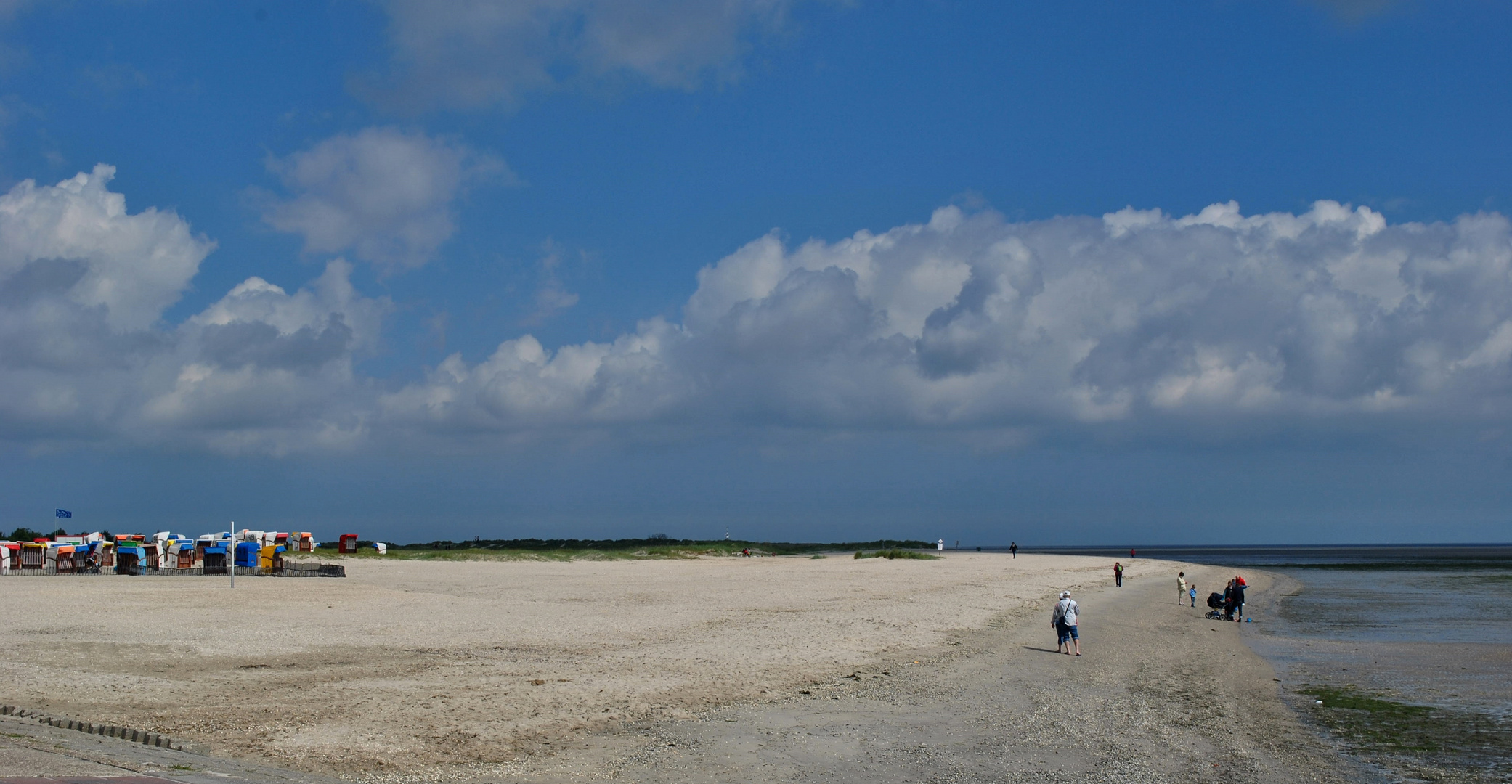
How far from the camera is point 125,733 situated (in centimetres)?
1188

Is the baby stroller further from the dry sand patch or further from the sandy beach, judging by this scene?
the dry sand patch

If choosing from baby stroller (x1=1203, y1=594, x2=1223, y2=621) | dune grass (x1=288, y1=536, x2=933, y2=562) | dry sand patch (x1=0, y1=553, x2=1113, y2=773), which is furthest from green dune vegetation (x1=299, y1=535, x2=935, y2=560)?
baby stroller (x1=1203, y1=594, x2=1223, y2=621)

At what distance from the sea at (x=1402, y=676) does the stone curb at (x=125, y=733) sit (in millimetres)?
14944

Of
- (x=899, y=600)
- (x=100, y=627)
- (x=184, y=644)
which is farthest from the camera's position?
(x=899, y=600)

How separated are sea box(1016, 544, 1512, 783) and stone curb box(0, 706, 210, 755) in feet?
49.0

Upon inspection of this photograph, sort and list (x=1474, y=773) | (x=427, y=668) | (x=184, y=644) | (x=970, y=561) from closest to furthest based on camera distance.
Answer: (x=1474, y=773)
(x=427, y=668)
(x=184, y=644)
(x=970, y=561)

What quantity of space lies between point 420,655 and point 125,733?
837cm

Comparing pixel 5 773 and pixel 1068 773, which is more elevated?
pixel 5 773

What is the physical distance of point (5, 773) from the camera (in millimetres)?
8539

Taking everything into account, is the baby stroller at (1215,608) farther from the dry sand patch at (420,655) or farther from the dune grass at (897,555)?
the dune grass at (897,555)

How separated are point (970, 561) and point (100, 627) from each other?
217ft

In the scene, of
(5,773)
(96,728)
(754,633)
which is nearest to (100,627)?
(96,728)

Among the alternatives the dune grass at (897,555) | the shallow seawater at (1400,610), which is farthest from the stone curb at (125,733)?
the dune grass at (897,555)

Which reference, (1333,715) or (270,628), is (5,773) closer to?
(270,628)
